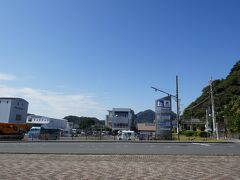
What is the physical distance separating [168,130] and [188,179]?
132 feet

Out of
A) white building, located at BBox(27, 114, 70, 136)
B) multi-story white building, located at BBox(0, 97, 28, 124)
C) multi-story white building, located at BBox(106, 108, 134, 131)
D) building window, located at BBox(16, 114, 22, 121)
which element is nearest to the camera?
multi-story white building, located at BBox(0, 97, 28, 124)

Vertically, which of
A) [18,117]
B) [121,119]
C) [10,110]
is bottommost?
[18,117]

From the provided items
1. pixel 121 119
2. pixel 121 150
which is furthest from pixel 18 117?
pixel 121 119

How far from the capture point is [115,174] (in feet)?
31.6

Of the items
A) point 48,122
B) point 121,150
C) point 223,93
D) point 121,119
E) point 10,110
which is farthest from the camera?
point 121,119

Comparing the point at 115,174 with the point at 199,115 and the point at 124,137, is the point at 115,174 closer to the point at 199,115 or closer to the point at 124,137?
the point at 124,137

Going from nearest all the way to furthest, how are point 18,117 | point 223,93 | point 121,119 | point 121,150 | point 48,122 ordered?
point 121,150, point 18,117, point 48,122, point 223,93, point 121,119

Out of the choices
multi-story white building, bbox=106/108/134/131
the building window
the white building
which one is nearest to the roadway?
the building window

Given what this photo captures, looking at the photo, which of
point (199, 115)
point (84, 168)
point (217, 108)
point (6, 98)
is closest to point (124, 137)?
point (6, 98)

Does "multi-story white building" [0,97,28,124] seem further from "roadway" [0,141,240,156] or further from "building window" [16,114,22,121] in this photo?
"roadway" [0,141,240,156]

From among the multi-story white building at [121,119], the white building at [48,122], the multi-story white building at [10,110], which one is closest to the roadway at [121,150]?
the multi-story white building at [10,110]

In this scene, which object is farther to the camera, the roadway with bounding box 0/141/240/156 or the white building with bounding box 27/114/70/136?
the white building with bounding box 27/114/70/136

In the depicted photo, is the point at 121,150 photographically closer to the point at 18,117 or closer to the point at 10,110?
the point at 10,110

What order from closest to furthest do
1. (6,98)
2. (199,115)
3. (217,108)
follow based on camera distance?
1. (6,98)
2. (217,108)
3. (199,115)
